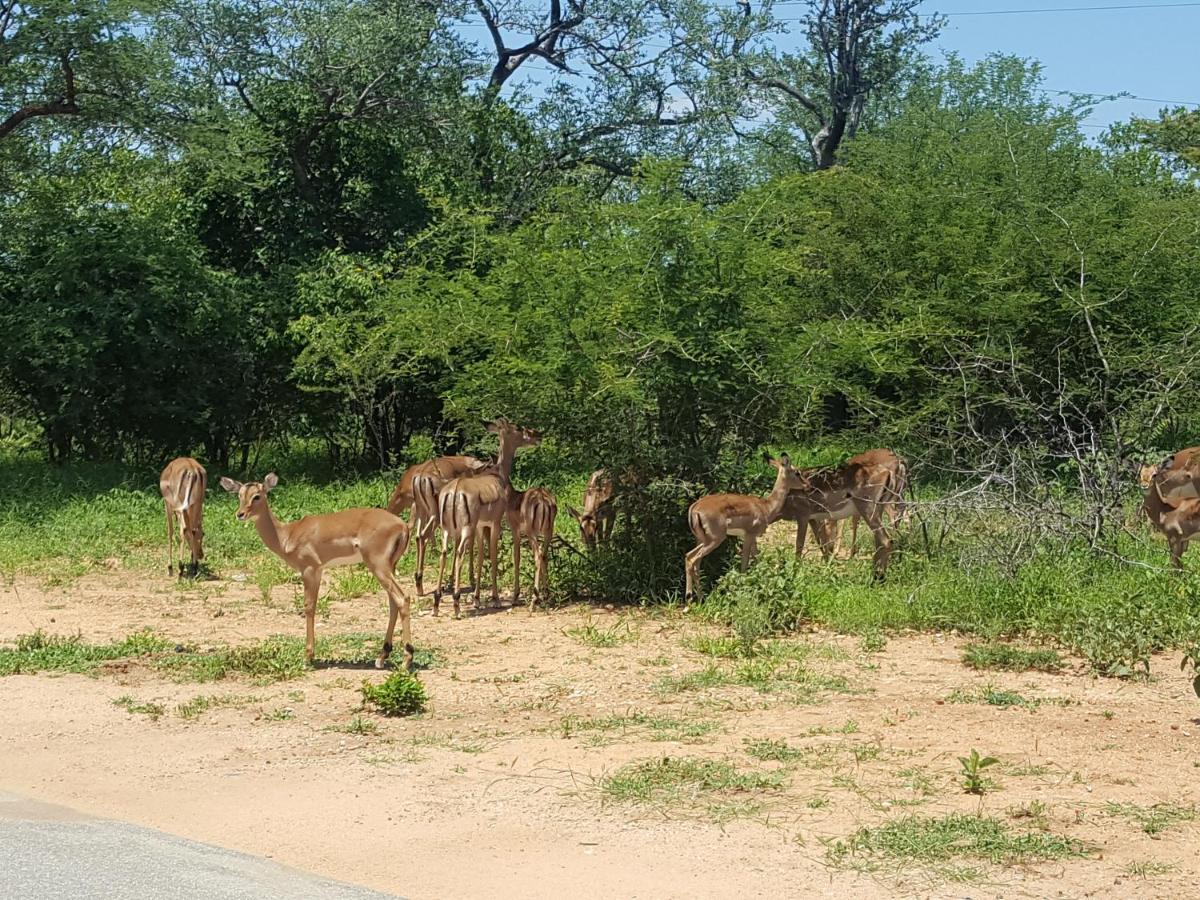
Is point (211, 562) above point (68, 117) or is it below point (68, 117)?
below

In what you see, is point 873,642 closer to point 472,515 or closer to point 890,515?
point 890,515

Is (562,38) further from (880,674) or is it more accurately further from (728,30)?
(880,674)

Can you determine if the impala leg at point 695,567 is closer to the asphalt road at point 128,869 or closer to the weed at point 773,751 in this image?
the weed at point 773,751

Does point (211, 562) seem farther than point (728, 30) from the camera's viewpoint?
No

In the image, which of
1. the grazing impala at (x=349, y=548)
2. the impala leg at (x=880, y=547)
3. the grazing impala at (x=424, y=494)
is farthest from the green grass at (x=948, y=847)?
the grazing impala at (x=424, y=494)

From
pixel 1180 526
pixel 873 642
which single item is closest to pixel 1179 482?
pixel 1180 526

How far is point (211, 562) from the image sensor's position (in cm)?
1405

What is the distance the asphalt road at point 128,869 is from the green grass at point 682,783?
1483mm

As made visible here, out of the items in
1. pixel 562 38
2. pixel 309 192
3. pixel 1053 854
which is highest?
pixel 562 38

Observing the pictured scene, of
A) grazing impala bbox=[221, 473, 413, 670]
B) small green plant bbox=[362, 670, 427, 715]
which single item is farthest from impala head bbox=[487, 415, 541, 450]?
small green plant bbox=[362, 670, 427, 715]

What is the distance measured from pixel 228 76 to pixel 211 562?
9.16 meters

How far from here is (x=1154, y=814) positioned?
6133 mm

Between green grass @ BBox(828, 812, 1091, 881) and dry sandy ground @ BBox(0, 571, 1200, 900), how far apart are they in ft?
0.19

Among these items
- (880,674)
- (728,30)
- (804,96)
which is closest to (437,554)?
(880,674)
